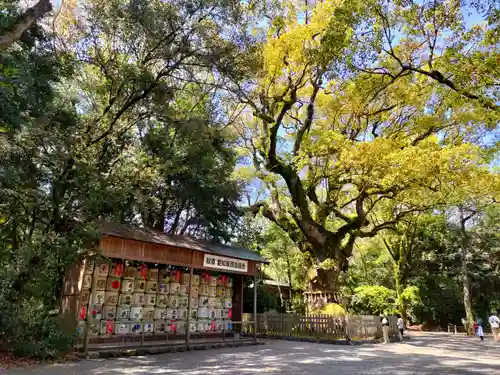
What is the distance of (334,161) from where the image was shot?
56.6 feet

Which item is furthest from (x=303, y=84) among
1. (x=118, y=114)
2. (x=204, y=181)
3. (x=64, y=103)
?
(x=64, y=103)

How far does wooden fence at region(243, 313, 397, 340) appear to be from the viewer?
14891 mm

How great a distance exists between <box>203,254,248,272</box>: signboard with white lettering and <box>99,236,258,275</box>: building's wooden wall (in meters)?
0.27

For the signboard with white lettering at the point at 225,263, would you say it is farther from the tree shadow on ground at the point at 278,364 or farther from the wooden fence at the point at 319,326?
the wooden fence at the point at 319,326

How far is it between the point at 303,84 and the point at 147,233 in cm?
1000

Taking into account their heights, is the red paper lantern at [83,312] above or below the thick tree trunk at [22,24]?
below

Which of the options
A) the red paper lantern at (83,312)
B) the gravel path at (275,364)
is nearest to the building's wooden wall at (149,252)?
the red paper lantern at (83,312)

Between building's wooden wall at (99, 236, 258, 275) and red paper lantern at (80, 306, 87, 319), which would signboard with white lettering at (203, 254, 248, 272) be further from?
red paper lantern at (80, 306, 87, 319)

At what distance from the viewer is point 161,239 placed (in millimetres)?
11094

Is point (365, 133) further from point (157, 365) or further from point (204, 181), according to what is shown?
point (157, 365)

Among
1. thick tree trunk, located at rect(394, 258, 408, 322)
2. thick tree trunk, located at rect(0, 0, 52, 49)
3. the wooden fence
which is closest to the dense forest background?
thick tree trunk, located at rect(0, 0, 52, 49)

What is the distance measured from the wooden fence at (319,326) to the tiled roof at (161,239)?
12.4ft

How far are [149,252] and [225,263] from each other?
3050 mm

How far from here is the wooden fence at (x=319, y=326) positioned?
48.9 feet
